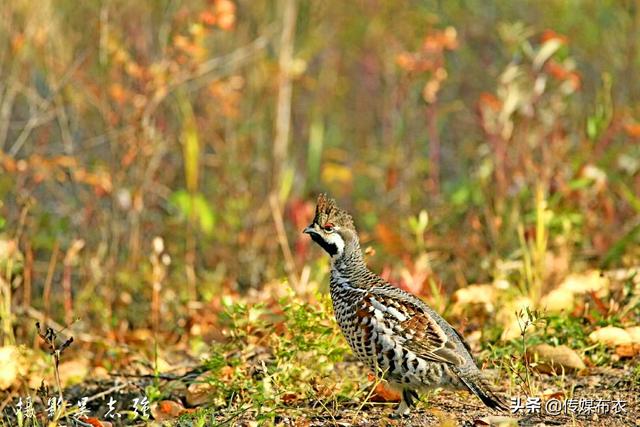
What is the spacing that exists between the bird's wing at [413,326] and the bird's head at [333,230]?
1.17 feet

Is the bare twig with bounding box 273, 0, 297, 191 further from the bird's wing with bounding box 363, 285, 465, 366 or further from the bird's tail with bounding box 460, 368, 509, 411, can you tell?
the bird's tail with bounding box 460, 368, 509, 411

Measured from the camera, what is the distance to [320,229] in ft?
16.9

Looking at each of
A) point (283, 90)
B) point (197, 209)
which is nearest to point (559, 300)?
point (283, 90)

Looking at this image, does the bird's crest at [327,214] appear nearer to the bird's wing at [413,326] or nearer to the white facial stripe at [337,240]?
the white facial stripe at [337,240]

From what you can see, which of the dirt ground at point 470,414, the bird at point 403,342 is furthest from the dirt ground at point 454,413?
the bird at point 403,342

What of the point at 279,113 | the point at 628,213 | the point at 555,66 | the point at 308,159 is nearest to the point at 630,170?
the point at 628,213

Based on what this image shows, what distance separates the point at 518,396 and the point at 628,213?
11.4 feet

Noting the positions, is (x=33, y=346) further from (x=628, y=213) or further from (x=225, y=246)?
(x=628, y=213)

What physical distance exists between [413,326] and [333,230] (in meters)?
0.71

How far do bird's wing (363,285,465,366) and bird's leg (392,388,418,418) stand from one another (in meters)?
0.22

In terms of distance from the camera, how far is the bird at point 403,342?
4.59m

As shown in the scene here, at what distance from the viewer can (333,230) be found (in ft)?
16.9

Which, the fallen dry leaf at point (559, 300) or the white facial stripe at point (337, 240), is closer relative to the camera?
the white facial stripe at point (337, 240)

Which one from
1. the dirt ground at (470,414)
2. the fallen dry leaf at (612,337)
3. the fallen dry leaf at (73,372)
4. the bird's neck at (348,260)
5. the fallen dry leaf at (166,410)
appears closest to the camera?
the dirt ground at (470,414)
